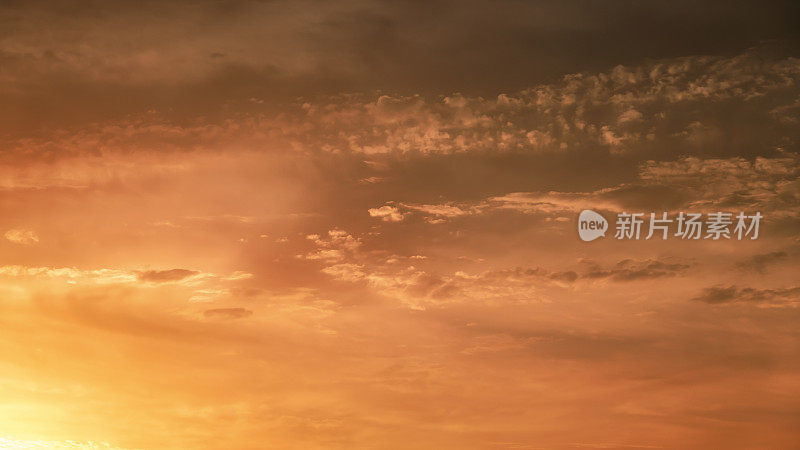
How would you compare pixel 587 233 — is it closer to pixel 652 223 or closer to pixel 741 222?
pixel 652 223

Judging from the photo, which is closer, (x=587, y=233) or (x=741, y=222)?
(x=741, y=222)

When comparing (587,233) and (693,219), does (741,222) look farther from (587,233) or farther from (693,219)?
(587,233)

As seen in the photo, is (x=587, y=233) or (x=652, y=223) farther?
(x=587, y=233)

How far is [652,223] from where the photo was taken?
30.5 m

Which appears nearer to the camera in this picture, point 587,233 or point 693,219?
point 693,219

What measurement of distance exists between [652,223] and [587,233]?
4242 mm

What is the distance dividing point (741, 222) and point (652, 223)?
18.7ft

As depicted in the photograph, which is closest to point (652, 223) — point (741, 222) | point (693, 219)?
point (693, 219)

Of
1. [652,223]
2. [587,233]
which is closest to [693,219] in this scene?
[652,223]

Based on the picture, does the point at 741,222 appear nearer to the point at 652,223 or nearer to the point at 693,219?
the point at 693,219

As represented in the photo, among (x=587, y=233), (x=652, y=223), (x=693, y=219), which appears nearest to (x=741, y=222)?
(x=693, y=219)

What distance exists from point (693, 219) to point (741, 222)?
3140 mm

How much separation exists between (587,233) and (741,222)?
9420 mm

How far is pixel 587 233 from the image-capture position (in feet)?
109
